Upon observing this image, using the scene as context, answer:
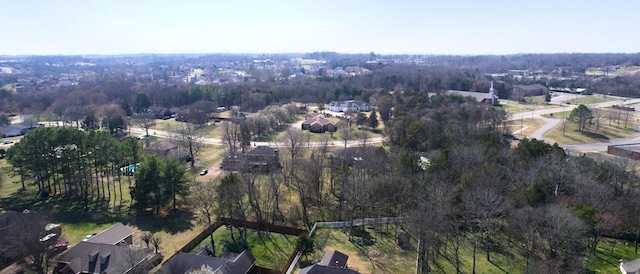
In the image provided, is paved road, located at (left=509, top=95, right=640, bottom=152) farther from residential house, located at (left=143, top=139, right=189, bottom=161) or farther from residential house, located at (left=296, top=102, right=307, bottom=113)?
residential house, located at (left=143, top=139, right=189, bottom=161)

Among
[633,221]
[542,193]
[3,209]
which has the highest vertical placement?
[542,193]

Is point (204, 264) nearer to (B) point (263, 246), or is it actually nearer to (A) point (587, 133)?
(B) point (263, 246)

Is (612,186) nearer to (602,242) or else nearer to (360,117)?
(602,242)

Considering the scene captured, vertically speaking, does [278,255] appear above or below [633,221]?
below

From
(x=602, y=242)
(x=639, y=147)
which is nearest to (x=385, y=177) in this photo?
(x=602, y=242)

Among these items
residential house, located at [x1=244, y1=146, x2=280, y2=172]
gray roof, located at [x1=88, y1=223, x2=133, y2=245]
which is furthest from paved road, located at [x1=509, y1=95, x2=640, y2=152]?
gray roof, located at [x1=88, y1=223, x2=133, y2=245]

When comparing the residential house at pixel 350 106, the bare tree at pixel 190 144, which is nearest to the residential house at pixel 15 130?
the bare tree at pixel 190 144

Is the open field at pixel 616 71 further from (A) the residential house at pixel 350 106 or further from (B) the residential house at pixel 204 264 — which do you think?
(B) the residential house at pixel 204 264
